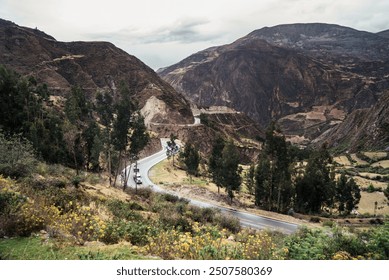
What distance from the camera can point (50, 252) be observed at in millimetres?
5168

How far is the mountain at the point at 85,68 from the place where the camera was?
96.3 m

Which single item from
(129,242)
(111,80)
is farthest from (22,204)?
(111,80)

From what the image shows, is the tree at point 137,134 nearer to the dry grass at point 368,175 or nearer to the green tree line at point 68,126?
the green tree line at point 68,126

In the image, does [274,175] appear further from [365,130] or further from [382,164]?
[365,130]

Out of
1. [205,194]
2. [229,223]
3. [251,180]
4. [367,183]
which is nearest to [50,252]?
[229,223]

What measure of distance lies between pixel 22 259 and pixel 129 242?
214cm

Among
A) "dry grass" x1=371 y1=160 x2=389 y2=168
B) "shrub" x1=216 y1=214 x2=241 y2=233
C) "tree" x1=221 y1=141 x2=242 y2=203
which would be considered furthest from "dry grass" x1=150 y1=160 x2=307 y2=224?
"dry grass" x1=371 y1=160 x2=389 y2=168

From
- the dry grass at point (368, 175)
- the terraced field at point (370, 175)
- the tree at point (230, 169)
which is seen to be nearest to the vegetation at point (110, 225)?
the tree at point (230, 169)

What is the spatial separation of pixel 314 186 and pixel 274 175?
25.7 ft

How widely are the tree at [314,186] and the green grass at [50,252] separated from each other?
3452 cm

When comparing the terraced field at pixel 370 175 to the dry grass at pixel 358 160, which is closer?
the terraced field at pixel 370 175

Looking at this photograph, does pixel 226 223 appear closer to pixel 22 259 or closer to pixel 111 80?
pixel 22 259

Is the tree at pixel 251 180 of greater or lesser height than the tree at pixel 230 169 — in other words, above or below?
below

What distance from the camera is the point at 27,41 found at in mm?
108688
